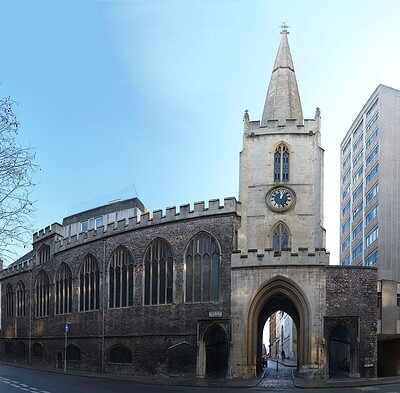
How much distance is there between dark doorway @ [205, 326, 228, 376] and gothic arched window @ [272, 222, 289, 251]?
6881 millimetres

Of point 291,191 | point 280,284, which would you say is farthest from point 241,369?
point 291,191

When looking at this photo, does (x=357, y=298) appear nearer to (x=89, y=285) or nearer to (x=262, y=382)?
(x=262, y=382)

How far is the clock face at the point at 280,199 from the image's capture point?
41.8 meters

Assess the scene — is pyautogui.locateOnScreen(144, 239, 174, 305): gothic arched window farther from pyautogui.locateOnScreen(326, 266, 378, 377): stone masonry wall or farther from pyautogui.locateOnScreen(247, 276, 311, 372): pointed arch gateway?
pyautogui.locateOnScreen(326, 266, 378, 377): stone masonry wall

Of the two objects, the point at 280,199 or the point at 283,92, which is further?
the point at 283,92

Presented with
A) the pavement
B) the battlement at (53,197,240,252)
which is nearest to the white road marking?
the pavement

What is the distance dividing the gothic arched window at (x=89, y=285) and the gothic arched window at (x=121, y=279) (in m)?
2.05

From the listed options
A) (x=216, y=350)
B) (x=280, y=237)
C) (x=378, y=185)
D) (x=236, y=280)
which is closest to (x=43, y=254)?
(x=216, y=350)

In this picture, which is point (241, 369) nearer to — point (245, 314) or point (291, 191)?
point (245, 314)

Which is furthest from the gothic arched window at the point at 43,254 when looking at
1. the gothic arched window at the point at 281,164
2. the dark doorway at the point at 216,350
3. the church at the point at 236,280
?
the gothic arched window at the point at 281,164

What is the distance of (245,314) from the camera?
3772cm

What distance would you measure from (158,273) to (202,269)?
3.79m

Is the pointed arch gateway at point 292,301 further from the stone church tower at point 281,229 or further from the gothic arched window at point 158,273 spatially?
the gothic arched window at point 158,273

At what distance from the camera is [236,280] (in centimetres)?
3844
